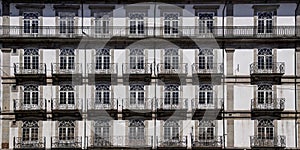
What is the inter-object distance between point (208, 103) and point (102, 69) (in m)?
7.01

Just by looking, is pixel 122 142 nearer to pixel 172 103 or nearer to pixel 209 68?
pixel 172 103

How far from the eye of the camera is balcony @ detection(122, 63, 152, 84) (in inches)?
1378

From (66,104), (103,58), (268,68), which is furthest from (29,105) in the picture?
(268,68)

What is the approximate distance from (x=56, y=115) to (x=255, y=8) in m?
14.2

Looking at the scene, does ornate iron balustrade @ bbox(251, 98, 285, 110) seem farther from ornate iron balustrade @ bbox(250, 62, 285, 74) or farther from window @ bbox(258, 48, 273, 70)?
window @ bbox(258, 48, 273, 70)

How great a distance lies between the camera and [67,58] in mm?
35219

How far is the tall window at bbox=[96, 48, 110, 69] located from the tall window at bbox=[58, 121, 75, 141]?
157 inches

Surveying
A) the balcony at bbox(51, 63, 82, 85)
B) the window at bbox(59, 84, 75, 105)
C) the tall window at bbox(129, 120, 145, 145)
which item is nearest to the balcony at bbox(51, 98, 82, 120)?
the window at bbox(59, 84, 75, 105)

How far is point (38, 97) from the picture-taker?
35125 millimetres

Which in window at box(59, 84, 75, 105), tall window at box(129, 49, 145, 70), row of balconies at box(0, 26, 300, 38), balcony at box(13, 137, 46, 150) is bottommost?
balcony at box(13, 137, 46, 150)

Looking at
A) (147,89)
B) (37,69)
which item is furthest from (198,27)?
(37,69)


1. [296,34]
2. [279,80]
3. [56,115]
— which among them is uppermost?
[296,34]

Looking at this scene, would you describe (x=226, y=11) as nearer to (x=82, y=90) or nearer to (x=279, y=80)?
(x=279, y=80)

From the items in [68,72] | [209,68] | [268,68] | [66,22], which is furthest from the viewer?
[66,22]
